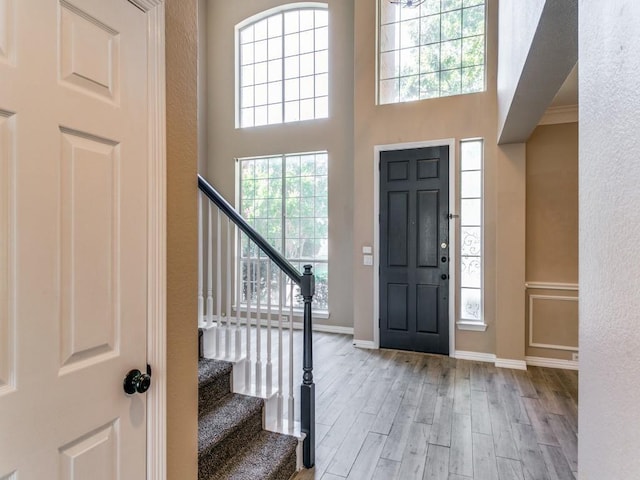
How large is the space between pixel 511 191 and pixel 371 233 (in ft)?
5.40

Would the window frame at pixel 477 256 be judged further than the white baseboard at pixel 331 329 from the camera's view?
No

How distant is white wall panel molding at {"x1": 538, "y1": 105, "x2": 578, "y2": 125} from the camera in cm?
379

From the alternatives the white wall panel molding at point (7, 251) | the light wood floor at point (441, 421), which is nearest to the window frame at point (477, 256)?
the light wood floor at point (441, 421)

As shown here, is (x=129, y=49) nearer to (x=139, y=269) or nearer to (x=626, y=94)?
(x=139, y=269)

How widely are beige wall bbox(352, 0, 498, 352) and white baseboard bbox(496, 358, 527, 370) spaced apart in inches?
6.8

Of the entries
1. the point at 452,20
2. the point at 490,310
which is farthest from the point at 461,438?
the point at 452,20

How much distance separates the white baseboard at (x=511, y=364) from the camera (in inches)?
151

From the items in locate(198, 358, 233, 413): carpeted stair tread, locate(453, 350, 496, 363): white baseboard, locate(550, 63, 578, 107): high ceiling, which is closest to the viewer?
locate(198, 358, 233, 413): carpeted stair tread

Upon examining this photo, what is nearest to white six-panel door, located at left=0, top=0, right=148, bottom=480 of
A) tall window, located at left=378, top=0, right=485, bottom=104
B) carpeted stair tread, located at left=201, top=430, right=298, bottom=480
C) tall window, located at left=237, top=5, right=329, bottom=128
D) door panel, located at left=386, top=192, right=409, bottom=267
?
carpeted stair tread, located at left=201, top=430, right=298, bottom=480

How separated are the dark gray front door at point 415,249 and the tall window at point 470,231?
0.62 feet

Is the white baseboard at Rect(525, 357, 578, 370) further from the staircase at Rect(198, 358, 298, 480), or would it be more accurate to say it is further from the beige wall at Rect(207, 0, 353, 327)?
the staircase at Rect(198, 358, 298, 480)

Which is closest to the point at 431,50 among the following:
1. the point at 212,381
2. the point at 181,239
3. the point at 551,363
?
the point at 551,363

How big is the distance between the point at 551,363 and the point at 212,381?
12.2 ft

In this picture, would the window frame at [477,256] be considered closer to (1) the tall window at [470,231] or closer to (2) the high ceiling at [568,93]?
(1) the tall window at [470,231]
